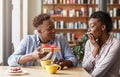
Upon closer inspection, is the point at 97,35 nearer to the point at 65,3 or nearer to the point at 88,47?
the point at 88,47

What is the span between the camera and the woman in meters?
2.32

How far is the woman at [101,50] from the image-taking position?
232cm

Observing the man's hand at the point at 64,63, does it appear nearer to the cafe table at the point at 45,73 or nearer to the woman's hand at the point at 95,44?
the cafe table at the point at 45,73

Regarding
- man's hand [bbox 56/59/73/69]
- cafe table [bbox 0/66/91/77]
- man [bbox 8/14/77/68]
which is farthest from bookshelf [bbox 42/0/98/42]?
cafe table [bbox 0/66/91/77]

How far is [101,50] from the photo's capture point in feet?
7.95

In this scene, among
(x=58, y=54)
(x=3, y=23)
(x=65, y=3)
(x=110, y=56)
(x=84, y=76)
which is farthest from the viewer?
(x=65, y=3)

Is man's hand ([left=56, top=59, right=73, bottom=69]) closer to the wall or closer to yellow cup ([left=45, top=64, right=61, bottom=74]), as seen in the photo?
yellow cup ([left=45, top=64, right=61, bottom=74])

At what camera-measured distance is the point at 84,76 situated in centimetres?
200

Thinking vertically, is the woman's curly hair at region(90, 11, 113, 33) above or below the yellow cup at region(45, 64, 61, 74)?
above

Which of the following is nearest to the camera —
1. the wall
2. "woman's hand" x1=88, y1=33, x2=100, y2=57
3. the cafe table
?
the cafe table

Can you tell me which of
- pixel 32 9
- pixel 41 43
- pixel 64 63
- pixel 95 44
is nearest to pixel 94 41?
pixel 95 44

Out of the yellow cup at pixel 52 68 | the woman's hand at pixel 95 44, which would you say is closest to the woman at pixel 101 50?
the woman's hand at pixel 95 44

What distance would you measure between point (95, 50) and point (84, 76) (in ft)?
1.70

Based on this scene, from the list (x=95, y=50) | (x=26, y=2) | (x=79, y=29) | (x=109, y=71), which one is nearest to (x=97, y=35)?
(x=95, y=50)
